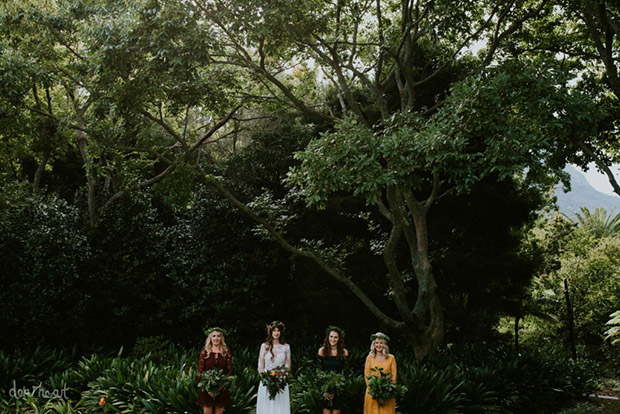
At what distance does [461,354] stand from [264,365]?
553cm

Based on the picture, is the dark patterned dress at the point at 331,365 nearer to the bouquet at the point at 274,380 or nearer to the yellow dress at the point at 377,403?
the yellow dress at the point at 377,403

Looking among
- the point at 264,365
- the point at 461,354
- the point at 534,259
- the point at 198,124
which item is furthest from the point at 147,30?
the point at 198,124

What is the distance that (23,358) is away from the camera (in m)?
9.05

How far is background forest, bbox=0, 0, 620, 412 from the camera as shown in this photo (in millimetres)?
7660

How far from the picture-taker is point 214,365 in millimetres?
6531

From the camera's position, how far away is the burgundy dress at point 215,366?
20.9ft

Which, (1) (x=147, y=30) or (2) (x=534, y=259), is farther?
(2) (x=534, y=259)

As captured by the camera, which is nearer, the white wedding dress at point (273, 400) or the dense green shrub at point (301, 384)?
the white wedding dress at point (273, 400)

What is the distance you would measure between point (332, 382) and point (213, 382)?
4.97 ft

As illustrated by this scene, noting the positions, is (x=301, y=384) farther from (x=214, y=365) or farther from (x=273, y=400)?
(x=214, y=365)

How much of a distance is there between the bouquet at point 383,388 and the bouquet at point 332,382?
0.39 m

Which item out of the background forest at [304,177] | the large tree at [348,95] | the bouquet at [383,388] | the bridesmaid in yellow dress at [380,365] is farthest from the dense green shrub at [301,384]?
the large tree at [348,95]

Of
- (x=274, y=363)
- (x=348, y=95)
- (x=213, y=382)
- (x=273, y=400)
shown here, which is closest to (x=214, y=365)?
(x=213, y=382)

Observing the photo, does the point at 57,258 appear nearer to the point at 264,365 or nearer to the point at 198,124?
the point at 264,365
